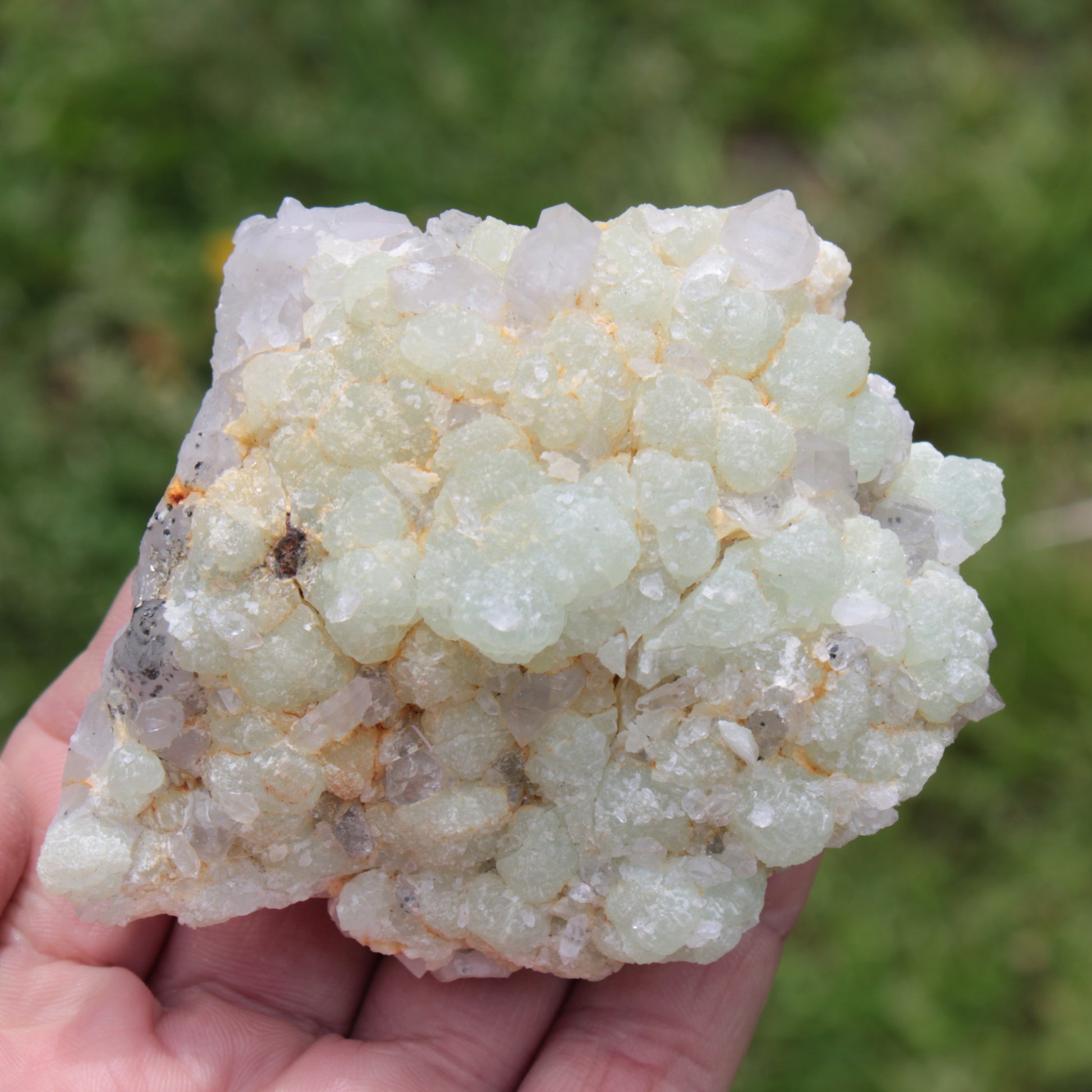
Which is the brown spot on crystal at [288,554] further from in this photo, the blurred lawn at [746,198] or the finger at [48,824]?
the blurred lawn at [746,198]

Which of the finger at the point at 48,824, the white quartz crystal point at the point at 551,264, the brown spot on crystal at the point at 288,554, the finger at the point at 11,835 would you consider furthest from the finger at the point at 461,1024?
the white quartz crystal point at the point at 551,264

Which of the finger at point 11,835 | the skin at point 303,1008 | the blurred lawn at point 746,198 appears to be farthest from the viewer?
the blurred lawn at point 746,198

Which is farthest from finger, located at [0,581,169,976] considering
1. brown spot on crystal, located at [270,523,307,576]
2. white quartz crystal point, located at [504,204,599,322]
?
white quartz crystal point, located at [504,204,599,322]

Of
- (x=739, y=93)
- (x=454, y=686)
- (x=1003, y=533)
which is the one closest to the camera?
(x=454, y=686)

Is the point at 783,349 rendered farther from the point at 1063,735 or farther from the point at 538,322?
the point at 1063,735

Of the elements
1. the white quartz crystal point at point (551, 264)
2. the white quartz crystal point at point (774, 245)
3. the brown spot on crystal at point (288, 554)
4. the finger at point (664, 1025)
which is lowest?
the finger at point (664, 1025)

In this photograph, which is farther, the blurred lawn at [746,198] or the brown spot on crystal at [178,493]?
the blurred lawn at [746,198]

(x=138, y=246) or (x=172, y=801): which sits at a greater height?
(x=138, y=246)

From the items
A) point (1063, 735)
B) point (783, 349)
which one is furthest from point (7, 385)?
point (1063, 735)
